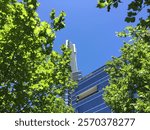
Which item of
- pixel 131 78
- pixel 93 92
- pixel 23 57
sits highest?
pixel 93 92

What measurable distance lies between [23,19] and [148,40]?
30.0ft

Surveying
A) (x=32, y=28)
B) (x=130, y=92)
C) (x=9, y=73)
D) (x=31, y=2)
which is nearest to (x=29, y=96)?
(x=9, y=73)

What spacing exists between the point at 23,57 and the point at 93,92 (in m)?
119

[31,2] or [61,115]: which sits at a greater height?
[31,2]

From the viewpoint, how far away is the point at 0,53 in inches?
719

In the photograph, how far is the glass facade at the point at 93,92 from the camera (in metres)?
131

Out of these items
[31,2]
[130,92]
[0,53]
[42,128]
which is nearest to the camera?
[42,128]

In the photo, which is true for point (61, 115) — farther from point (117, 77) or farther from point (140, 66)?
point (117, 77)

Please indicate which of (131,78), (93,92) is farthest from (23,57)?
(93,92)

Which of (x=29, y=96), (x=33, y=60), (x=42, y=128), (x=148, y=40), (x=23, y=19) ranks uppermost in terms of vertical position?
(x=23, y=19)

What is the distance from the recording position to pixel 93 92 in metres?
137

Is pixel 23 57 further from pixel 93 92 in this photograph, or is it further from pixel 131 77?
pixel 93 92

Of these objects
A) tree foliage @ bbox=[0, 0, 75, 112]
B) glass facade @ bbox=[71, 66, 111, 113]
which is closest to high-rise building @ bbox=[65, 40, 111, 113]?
glass facade @ bbox=[71, 66, 111, 113]

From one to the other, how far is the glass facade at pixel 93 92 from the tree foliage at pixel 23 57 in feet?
349
